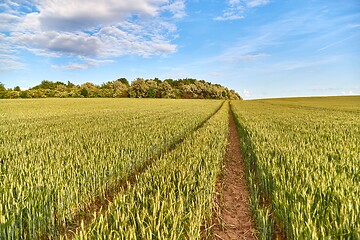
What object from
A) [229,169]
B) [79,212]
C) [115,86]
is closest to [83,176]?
[79,212]

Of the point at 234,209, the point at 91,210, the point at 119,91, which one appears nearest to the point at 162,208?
the point at 91,210

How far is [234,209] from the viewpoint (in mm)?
4875

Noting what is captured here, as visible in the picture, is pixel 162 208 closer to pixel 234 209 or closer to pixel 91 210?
pixel 91 210

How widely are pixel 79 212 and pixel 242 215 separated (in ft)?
10.9

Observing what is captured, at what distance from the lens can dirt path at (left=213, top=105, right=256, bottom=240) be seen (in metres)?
3.92

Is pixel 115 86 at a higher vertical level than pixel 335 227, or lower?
higher

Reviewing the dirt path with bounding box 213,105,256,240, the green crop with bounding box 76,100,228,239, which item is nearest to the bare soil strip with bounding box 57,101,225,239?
the green crop with bounding box 76,100,228,239

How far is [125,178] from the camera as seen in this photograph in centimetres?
605

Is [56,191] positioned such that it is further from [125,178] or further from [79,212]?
[125,178]

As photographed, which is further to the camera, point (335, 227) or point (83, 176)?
point (83, 176)

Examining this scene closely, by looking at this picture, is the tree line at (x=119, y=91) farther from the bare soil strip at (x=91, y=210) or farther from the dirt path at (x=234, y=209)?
the dirt path at (x=234, y=209)

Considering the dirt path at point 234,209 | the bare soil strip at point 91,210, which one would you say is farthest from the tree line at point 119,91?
the dirt path at point 234,209

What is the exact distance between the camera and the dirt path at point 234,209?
12.9 feet

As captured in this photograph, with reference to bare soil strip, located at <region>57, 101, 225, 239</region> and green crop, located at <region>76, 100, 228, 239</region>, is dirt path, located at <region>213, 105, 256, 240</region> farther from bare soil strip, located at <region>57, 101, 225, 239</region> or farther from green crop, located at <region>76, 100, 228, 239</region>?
bare soil strip, located at <region>57, 101, 225, 239</region>
